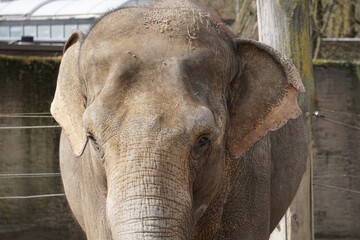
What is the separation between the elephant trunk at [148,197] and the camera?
2.74 metres

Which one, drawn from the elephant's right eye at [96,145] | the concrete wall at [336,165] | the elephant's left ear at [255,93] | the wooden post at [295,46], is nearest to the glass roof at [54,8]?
the concrete wall at [336,165]

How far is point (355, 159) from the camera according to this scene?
30.9 ft

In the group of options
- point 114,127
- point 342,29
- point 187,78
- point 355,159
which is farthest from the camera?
point 342,29

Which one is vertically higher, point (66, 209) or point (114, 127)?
point (114, 127)

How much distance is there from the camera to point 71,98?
142 inches

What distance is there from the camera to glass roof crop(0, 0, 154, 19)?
1341cm

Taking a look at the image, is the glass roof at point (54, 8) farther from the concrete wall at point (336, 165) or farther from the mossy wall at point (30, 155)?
the concrete wall at point (336, 165)

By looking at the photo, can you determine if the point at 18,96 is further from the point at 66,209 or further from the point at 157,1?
the point at 157,1

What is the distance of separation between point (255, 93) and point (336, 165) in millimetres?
6051

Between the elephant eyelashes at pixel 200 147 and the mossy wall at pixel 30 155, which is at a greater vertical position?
the elephant eyelashes at pixel 200 147

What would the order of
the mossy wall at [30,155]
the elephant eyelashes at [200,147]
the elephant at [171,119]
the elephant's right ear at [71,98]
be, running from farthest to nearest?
the mossy wall at [30,155] < the elephant's right ear at [71,98] < the elephant eyelashes at [200,147] < the elephant at [171,119]

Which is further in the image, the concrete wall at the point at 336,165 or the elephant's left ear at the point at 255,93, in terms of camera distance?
the concrete wall at the point at 336,165

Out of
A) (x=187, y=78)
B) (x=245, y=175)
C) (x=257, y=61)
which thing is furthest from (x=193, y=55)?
(x=245, y=175)

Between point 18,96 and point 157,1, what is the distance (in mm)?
4801
